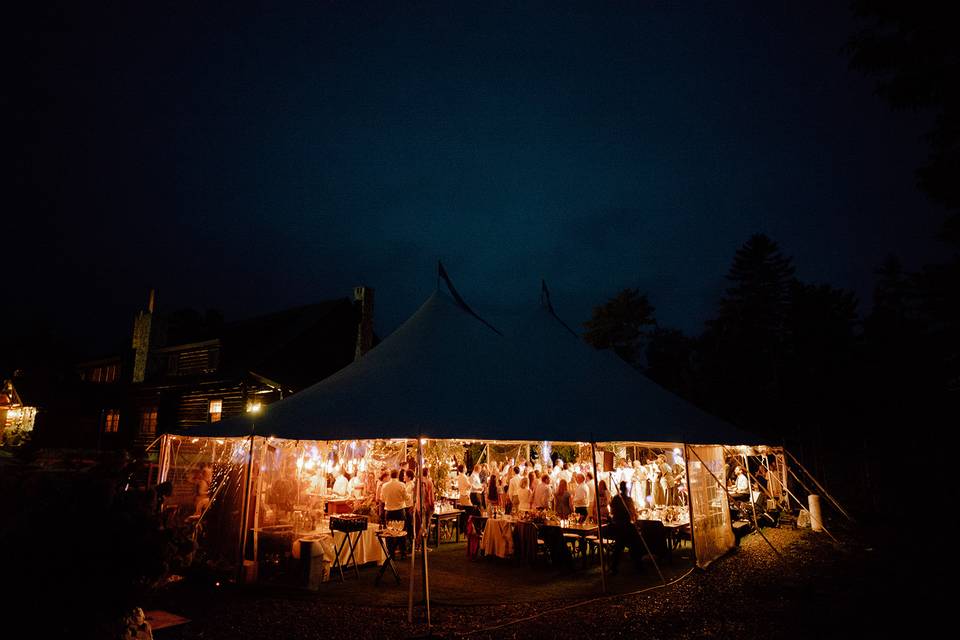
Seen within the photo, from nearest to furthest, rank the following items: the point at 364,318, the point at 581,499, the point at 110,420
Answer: the point at 581,499
the point at 364,318
the point at 110,420

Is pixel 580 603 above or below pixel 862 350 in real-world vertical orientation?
below

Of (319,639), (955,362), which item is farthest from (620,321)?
(319,639)

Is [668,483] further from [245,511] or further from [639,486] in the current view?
[245,511]

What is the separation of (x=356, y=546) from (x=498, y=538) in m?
2.11

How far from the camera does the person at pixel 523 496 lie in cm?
1038

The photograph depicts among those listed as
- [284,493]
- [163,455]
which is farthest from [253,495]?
[163,455]

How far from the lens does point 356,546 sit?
27.5 feet

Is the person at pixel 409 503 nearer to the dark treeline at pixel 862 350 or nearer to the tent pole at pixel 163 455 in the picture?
the tent pole at pixel 163 455

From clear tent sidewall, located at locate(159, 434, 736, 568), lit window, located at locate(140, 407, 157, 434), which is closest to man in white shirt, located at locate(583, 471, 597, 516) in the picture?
clear tent sidewall, located at locate(159, 434, 736, 568)

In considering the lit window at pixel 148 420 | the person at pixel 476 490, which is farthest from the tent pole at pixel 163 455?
the lit window at pixel 148 420

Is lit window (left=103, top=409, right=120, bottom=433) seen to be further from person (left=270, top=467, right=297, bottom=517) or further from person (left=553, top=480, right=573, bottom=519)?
person (left=553, top=480, right=573, bottom=519)

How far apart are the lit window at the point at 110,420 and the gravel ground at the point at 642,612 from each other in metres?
19.1

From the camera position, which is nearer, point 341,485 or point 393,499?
point 393,499

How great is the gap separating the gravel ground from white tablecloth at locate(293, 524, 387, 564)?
31.4 inches
